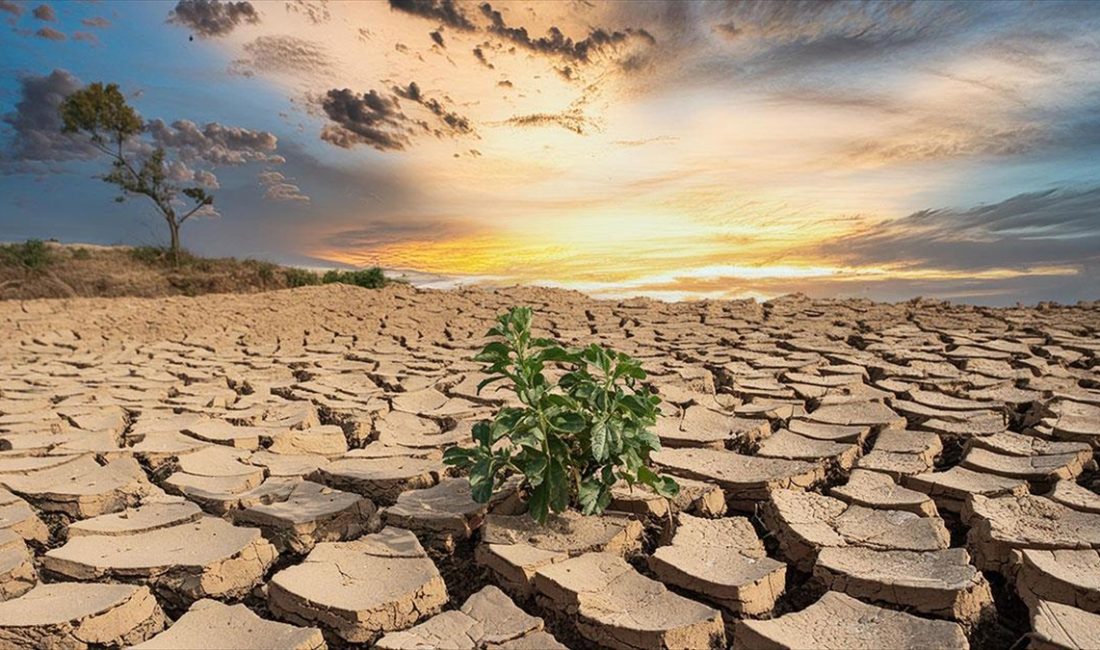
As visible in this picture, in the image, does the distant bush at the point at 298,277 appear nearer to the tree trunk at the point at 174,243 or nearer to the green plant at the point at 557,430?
the tree trunk at the point at 174,243

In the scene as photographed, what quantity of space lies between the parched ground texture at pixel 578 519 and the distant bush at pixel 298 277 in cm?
928

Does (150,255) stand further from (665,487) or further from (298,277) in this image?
(665,487)

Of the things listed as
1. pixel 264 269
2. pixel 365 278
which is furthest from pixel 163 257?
pixel 365 278

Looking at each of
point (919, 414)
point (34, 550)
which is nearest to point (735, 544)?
point (919, 414)

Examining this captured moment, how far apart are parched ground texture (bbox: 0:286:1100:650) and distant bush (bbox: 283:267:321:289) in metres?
9.28

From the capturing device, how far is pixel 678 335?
6.52 metres

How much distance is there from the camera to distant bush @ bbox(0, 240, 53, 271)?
46.3 ft

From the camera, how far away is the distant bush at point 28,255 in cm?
1410

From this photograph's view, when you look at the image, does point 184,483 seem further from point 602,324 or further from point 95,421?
point 602,324

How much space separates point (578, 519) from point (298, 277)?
1336cm

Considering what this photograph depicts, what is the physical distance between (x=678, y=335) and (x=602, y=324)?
1.09 metres

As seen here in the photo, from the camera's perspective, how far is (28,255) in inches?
572

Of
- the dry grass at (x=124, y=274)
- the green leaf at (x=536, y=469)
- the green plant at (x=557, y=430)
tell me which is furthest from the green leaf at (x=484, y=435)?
the dry grass at (x=124, y=274)

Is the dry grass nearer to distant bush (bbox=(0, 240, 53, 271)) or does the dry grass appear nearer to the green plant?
distant bush (bbox=(0, 240, 53, 271))
